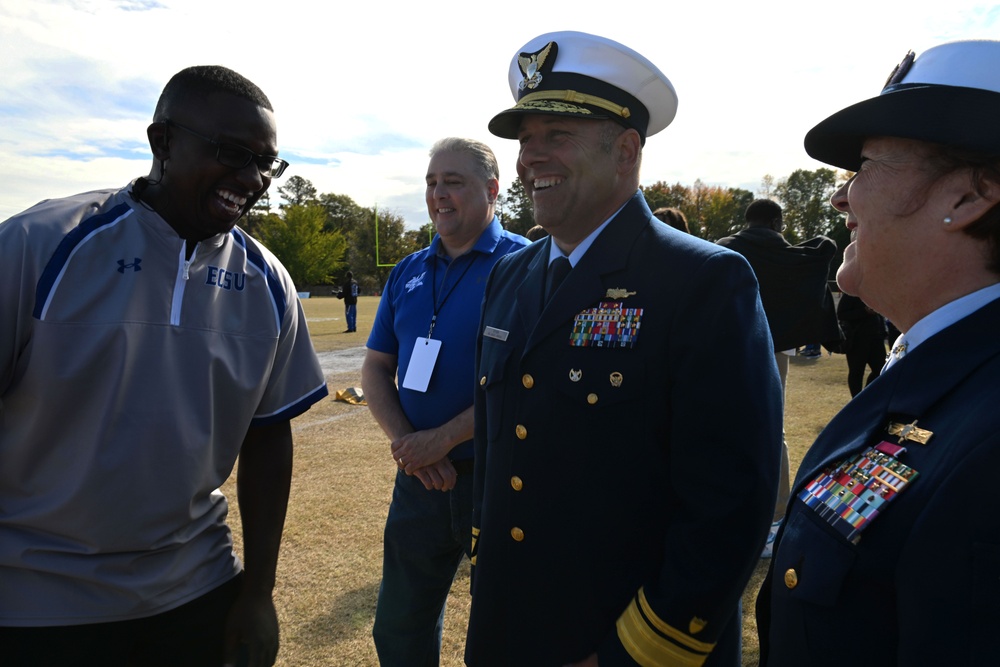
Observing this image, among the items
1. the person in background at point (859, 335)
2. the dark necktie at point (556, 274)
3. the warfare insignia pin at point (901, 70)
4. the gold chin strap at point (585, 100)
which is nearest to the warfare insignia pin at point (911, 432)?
the warfare insignia pin at point (901, 70)

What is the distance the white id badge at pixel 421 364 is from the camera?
3.02 m

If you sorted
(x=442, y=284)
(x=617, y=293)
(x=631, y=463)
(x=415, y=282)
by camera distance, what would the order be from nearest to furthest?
(x=631, y=463) < (x=617, y=293) < (x=442, y=284) < (x=415, y=282)

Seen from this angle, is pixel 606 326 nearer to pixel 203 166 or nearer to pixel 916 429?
pixel 916 429

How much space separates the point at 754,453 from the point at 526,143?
4.20ft

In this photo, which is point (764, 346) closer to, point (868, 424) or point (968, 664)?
point (868, 424)

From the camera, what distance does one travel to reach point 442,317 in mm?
3082

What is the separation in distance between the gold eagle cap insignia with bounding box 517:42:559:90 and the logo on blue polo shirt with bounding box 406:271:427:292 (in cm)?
122

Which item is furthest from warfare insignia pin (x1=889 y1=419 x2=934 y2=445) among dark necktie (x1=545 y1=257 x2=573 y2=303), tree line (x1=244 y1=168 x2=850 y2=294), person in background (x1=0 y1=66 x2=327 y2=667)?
tree line (x1=244 y1=168 x2=850 y2=294)

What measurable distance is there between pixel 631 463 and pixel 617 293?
1.67ft

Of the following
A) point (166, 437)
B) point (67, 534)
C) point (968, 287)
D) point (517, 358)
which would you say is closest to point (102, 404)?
point (166, 437)

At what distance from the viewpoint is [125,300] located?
6.09ft

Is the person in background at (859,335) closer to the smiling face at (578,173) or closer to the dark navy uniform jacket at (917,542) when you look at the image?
the smiling face at (578,173)

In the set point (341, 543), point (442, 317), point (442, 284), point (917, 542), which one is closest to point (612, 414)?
point (917, 542)

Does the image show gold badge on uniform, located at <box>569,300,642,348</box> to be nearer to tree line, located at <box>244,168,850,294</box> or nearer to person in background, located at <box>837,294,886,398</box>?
person in background, located at <box>837,294,886,398</box>
